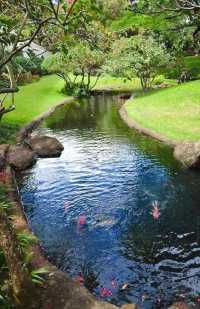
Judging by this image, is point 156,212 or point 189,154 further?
point 189,154

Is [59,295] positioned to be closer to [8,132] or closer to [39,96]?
[8,132]

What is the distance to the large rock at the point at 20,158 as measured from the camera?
69.0 ft

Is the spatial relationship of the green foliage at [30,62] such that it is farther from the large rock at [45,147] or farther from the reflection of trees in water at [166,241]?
the reflection of trees in water at [166,241]

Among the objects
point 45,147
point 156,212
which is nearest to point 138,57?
point 45,147

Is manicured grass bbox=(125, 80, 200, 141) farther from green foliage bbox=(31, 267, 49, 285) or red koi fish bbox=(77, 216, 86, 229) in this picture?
green foliage bbox=(31, 267, 49, 285)

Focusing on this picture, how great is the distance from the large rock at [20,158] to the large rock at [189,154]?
24.2ft

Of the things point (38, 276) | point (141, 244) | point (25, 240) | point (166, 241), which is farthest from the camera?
point (166, 241)

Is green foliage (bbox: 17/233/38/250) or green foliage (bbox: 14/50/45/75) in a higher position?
green foliage (bbox: 14/50/45/75)

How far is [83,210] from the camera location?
617 inches

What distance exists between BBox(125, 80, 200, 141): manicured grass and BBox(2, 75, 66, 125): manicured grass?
821 cm

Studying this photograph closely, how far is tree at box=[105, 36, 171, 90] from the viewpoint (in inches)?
1702

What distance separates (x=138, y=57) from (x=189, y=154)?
2531cm

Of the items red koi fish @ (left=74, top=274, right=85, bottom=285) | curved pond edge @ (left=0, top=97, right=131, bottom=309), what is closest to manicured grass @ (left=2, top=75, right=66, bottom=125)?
red koi fish @ (left=74, top=274, right=85, bottom=285)

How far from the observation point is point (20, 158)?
2147 cm
